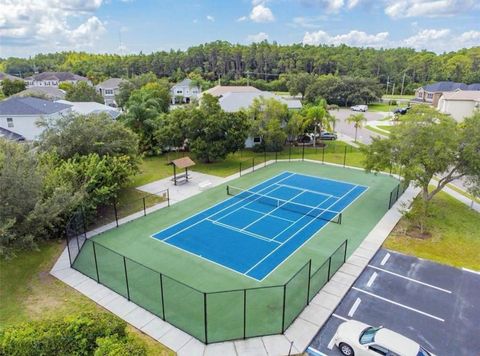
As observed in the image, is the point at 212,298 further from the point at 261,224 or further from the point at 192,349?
the point at 261,224

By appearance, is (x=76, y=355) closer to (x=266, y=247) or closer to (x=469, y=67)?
(x=266, y=247)

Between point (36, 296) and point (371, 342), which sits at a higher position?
point (371, 342)

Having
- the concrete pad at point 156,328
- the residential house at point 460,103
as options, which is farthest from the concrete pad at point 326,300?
the residential house at point 460,103

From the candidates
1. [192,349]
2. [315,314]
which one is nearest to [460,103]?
[315,314]

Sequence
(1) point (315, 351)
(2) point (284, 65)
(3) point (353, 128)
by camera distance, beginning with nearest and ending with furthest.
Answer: (1) point (315, 351) → (3) point (353, 128) → (2) point (284, 65)

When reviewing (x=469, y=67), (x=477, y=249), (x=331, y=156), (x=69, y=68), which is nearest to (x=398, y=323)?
(x=477, y=249)

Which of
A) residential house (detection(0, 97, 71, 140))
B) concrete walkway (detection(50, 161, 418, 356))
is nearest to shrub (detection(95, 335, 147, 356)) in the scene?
concrete walkway (detection(50, 161, 418, 356))
